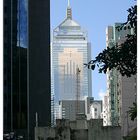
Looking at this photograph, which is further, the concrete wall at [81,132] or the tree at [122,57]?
the concrete wall at [81,132]

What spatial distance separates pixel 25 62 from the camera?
61.1 feet

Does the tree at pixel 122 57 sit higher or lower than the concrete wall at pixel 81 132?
higher

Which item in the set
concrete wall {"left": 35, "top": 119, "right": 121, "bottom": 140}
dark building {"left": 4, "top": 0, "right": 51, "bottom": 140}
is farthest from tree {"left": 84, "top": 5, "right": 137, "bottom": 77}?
dark building {"left": 4, "top": 0, "right": 51, "bottom": 140}

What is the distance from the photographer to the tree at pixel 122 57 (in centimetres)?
191

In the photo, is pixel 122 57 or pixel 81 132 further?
pixel 81 132

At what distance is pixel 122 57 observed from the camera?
199 centimetres

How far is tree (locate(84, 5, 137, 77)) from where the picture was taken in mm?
1907

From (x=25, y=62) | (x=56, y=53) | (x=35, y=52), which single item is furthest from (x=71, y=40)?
(x=35, y=52)

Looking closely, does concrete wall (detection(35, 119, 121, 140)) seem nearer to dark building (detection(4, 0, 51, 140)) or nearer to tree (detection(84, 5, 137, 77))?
tree (detection(84, 5, 137, 77))

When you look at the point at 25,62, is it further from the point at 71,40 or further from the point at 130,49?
the point at 130,49

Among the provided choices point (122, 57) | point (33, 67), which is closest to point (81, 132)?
point (122, 57)

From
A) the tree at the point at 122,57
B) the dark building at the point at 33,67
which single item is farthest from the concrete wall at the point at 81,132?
the dark building at the point at 33,67

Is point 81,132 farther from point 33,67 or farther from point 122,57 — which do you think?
point 33,67

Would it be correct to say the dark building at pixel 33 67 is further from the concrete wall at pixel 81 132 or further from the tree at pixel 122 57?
the tree at pixel 122 57
